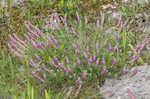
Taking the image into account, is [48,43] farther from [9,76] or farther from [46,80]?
[9,76]

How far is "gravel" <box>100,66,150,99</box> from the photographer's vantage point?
2686 mm

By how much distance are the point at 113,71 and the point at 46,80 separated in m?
0.77

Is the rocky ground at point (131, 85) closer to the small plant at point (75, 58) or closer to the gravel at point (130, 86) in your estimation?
the gravel at point (130, 86)

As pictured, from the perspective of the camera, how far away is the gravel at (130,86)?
2686 mm

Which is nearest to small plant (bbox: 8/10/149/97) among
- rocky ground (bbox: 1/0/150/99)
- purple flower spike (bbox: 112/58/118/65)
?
purple flower spike (bbox: 112/58/118/65)

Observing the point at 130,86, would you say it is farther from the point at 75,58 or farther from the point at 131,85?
the point at 75,58

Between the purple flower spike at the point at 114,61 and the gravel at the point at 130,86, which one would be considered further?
the purple flower spike at the point at 114,61

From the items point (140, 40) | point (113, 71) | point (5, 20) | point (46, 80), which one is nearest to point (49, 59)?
point (46, 80)

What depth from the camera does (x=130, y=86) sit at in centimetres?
285

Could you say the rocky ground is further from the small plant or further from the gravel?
the small plant

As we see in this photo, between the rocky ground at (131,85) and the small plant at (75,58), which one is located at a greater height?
the small plant at (75,58)

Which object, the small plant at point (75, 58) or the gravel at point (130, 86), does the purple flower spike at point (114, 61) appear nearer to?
the small plant at point (75, 58)

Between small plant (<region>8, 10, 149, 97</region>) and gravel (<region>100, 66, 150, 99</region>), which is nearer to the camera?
gravel (<region>100, 66, 150, 99</region>)

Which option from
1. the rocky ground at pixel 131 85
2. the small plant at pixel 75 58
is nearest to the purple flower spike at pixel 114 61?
the small plant at pixel 75 58
